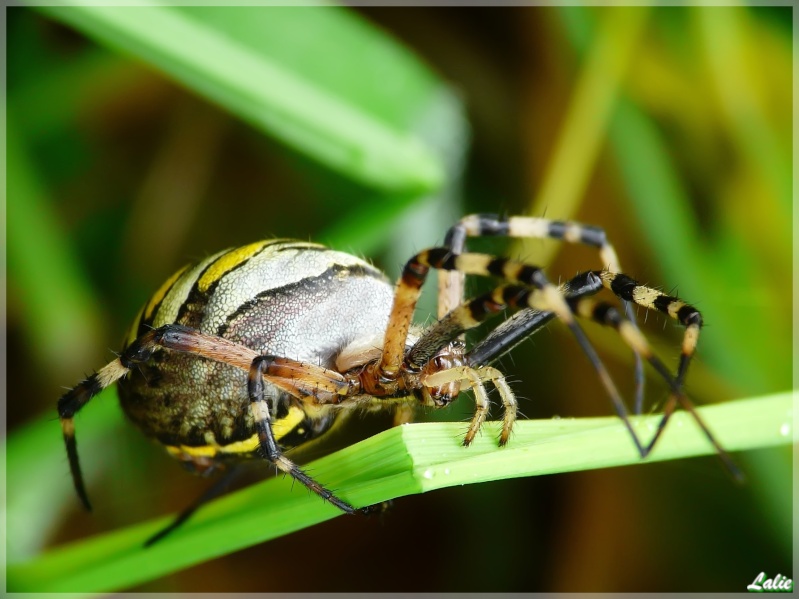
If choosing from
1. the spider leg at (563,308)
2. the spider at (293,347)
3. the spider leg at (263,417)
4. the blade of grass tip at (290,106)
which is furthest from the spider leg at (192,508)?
the blade of grass tip at (290,106)

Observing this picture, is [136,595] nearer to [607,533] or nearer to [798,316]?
[607,533]

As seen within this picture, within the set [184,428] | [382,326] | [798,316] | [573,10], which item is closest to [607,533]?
[798,316]

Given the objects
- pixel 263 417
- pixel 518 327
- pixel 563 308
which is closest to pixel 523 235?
pixel 518 327

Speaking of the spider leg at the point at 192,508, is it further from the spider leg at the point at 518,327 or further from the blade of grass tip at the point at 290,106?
the blade of grass tip at the point at 290,106

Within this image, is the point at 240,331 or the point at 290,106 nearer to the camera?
the point at 240,331

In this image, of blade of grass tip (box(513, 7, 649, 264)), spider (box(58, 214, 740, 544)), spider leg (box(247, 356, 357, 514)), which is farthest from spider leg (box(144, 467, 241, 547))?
blade of grass tip (box(513, 7, 649, 264))

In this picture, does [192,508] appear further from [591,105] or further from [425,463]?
[591,105]
